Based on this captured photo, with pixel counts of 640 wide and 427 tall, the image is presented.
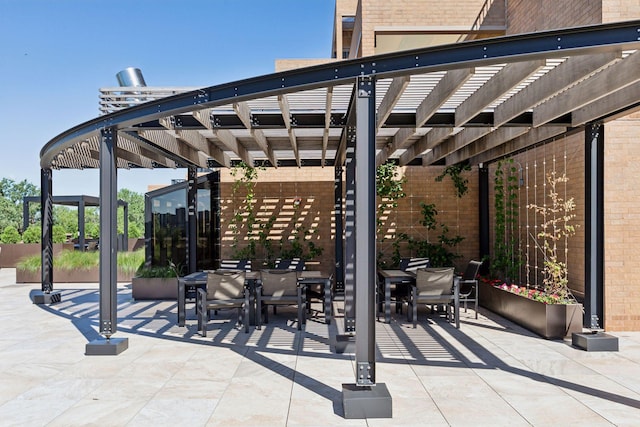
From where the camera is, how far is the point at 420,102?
595 cm

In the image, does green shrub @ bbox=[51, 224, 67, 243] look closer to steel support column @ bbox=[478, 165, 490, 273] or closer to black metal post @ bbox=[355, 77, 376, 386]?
steel support column @ bbox=[478, 165, 490, 273]

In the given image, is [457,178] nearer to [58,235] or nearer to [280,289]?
[280,289]

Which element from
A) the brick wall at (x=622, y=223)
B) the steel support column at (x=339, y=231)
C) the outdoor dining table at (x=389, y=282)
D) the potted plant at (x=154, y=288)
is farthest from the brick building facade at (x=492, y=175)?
the outdoor dining table at (x=389, y=282)

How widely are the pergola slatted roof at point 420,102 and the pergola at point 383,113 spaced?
1 centimetres

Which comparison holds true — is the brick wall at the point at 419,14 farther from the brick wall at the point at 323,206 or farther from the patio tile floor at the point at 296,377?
the patio tile floor at the point at 296,377

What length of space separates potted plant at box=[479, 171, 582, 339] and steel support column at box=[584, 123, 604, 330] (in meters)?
0.35

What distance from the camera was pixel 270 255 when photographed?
1080cm

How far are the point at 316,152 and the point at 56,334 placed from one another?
5210 millimetres

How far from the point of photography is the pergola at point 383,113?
12.4ft

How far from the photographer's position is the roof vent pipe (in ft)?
72.7

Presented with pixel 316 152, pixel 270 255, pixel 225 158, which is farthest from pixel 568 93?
pixel 270 255

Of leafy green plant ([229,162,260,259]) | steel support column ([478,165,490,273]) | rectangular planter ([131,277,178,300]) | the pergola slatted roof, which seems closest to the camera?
the pergola slatted roof

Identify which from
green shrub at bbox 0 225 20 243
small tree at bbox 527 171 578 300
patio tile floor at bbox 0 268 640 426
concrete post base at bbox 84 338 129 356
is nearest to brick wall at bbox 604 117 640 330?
patio tile floor at bbox 0 268 640 426

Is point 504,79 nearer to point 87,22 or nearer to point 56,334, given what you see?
point 56,334
